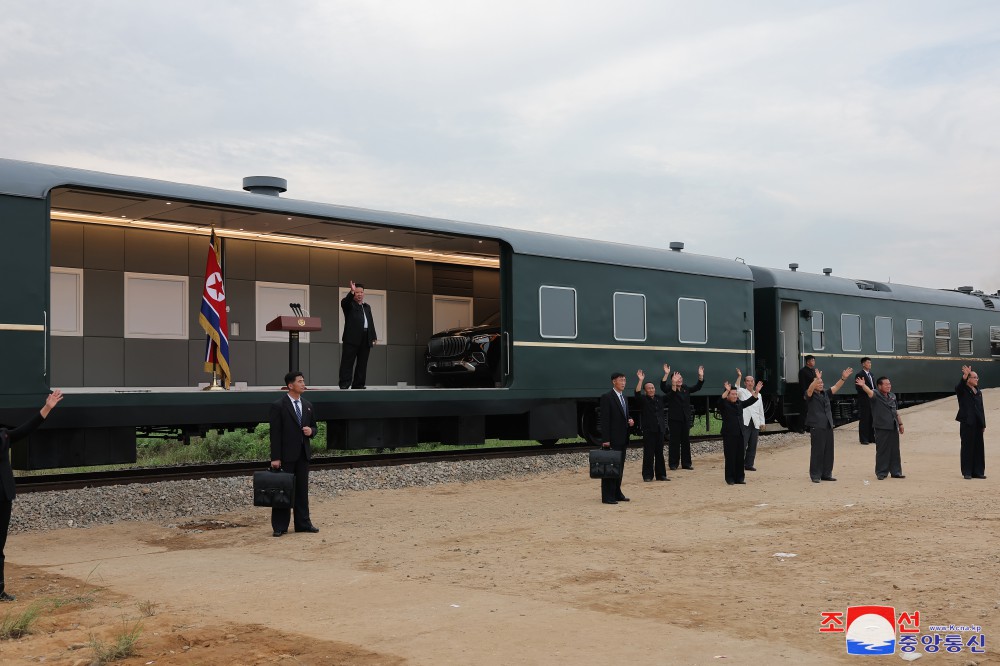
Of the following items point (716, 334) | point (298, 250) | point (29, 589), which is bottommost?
point (29, 589)

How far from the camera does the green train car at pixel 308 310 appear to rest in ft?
40.8

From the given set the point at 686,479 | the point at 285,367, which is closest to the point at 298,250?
the point at 285,367

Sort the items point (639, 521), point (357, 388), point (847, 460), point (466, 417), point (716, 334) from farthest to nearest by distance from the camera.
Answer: point (716, 334) < point (847, 460) < point (466, 417) < point (357, 388) < point (639, 521)

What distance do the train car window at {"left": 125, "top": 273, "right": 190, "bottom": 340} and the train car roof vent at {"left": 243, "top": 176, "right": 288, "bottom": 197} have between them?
6.04 ft

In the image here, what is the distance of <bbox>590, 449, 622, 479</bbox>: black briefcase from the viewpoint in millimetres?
12844

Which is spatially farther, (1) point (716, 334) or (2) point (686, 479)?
(1) point (716, 334)

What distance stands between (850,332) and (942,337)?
15.6 feet

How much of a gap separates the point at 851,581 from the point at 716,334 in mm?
12854

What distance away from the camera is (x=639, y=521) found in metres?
11.6

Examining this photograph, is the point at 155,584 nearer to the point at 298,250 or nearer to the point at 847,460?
the point at 298,250

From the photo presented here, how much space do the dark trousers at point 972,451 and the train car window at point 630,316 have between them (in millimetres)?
5732

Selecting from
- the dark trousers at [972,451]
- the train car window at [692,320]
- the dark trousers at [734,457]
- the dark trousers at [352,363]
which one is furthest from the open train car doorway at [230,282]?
the dark trousers at [972,451]

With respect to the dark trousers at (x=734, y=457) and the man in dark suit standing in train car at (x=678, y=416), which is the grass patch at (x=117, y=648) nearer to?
the dark trousers at (x=734, y=457)

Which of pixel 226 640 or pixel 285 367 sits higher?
pixel 285 367
